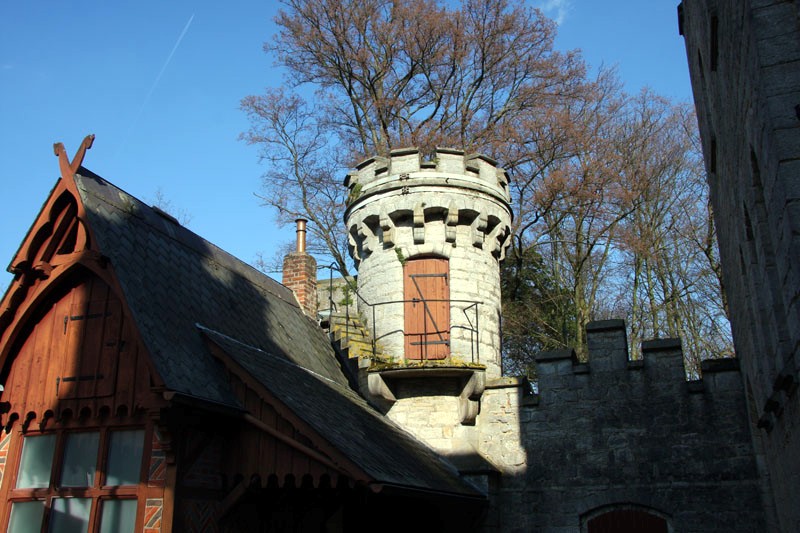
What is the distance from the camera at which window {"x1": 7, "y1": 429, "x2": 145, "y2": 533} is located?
7.98 metres

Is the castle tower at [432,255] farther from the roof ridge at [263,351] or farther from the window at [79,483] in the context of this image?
the window at [79,483]

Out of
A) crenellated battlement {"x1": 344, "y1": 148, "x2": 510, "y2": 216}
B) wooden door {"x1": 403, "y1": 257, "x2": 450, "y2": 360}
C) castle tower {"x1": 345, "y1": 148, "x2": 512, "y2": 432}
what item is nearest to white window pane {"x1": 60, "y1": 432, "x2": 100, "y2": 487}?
castle tower {"x1": 345, "y1": 148, "x2": 512, "y2": 432}

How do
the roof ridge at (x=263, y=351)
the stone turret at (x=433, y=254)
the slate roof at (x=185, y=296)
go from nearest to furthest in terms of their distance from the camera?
1. the slate roof at (x=185, y=296)
2. the roof ridge at (x=263, y=351)
3. the stone turret at (x=433, y=254)

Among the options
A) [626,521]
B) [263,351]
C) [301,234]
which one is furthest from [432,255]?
[626,521]

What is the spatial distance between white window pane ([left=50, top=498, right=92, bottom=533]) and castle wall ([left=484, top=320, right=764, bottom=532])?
5866 mm

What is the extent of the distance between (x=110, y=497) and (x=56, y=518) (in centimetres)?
68

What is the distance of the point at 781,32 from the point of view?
5258 mm

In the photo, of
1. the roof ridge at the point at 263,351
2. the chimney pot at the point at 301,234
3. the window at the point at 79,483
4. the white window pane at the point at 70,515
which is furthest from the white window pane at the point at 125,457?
the chimney pot at the point at 301,234

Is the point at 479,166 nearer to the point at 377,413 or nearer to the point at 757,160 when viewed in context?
the point at 377,413

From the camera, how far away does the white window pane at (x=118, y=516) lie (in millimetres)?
7883

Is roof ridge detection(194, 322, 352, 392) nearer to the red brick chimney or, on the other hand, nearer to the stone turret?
the stone turret

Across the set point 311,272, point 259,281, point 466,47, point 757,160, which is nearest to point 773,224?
point 757,160

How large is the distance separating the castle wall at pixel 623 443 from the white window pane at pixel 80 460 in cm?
588

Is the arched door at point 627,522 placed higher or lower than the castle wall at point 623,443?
lower
